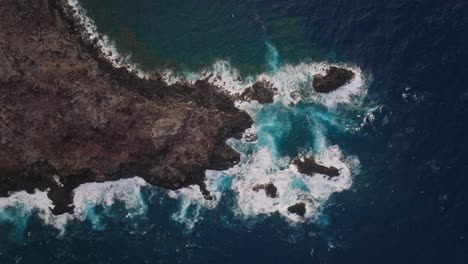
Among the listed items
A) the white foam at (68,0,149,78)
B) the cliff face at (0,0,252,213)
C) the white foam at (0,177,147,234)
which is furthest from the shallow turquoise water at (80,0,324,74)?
the white foam at (0,177,147,234)

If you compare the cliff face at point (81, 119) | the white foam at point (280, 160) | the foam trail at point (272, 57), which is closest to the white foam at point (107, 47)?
the cliff face at point (81, 119)

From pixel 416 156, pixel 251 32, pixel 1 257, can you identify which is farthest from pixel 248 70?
pixel 1 257

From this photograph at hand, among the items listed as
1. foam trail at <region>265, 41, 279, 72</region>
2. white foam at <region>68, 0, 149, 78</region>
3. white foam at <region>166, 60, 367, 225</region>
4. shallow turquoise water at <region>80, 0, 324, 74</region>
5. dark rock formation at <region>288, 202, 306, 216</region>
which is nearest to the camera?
dark rock formation at <region>288, 202, 306, 216</region>

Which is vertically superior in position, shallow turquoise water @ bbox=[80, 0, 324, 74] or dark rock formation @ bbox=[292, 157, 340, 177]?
shallow turquoise water @ bbox=[80, 0, 324, 74]

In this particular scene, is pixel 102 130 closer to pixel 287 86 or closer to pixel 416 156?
pixel 287 86

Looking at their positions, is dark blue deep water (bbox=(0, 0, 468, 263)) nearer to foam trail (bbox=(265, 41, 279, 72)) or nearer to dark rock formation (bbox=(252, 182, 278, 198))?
foam trail (bbox=(265, 41, 279, 72))

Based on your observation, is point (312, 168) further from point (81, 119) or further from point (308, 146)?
point (81, 119)

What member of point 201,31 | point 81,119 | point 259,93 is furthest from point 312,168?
point 81,119
